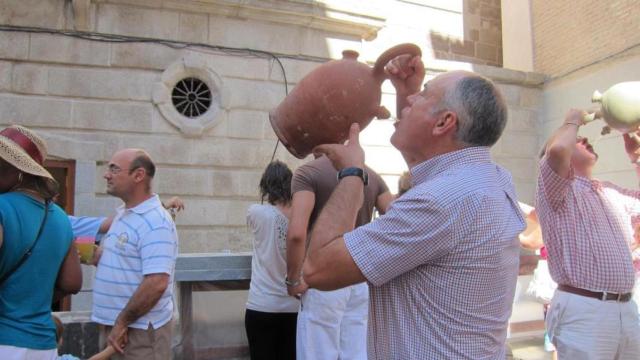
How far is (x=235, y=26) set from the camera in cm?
725

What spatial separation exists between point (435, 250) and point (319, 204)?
1428mm

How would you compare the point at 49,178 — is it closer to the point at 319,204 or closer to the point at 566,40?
the point at 319,204

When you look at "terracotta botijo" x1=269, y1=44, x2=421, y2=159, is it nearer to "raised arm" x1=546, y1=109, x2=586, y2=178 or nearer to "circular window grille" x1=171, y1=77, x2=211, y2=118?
"raised arm" x1=546, y1=109, x2=586, y2=178

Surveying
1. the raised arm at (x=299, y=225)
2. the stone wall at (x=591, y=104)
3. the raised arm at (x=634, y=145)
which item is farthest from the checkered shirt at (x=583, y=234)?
the stone wall at (x=591, y=104)

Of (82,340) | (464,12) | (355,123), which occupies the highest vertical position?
(464,12)

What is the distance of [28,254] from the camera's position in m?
2.19

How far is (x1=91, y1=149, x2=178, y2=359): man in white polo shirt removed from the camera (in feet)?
8.74

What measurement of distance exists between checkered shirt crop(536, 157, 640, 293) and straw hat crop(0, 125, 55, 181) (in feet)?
7.51

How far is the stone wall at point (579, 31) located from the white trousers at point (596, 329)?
19.5 ft

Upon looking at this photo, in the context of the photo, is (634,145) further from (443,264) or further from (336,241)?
(336,241)

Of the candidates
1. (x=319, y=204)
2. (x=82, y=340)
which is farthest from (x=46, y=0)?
(x=319, y=204)

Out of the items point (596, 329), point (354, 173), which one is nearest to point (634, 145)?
point (596, 329)

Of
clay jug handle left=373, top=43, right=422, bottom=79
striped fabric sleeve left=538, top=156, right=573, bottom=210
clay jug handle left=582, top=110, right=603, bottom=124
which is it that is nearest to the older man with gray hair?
clay jug handle left=373, top=43, right=422, bottom=79

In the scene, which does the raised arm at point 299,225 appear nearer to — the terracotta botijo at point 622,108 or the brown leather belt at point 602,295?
the brown leather belt at point 602,295
